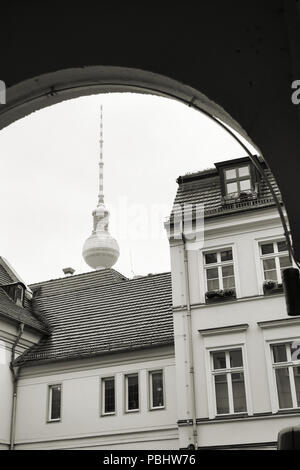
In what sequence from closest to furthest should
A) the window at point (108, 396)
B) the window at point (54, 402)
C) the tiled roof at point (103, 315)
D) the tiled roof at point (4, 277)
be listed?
the window at point (108, 396) < the window at point (54, 402) < the tiled roof at point (103, 315) < the tiled roof at point (4, 277)

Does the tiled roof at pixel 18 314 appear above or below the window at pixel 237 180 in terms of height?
below

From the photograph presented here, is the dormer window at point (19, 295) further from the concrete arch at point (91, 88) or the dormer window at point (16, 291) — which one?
the concrete arch at point (91, 88)

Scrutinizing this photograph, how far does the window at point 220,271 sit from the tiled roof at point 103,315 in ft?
7.94

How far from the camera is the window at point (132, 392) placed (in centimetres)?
1666

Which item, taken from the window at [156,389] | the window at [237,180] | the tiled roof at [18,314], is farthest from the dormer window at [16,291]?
the window at [237,180]

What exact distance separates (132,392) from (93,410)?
1.23 m

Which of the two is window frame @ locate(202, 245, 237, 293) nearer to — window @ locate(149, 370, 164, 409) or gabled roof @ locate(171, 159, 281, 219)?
gabled roof @ locate(171, 159, 281, 219)

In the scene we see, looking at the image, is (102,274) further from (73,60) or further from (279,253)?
(73,60)

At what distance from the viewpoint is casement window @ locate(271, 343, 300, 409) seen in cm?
1355

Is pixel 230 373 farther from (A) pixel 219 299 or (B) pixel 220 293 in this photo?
(B) pixel 220 293

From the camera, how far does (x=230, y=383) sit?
1408cm

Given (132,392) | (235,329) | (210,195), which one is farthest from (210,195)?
(132,392)

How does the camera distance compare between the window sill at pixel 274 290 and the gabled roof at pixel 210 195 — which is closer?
the window sill at pixel 274 290

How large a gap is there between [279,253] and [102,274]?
29.8 ft
